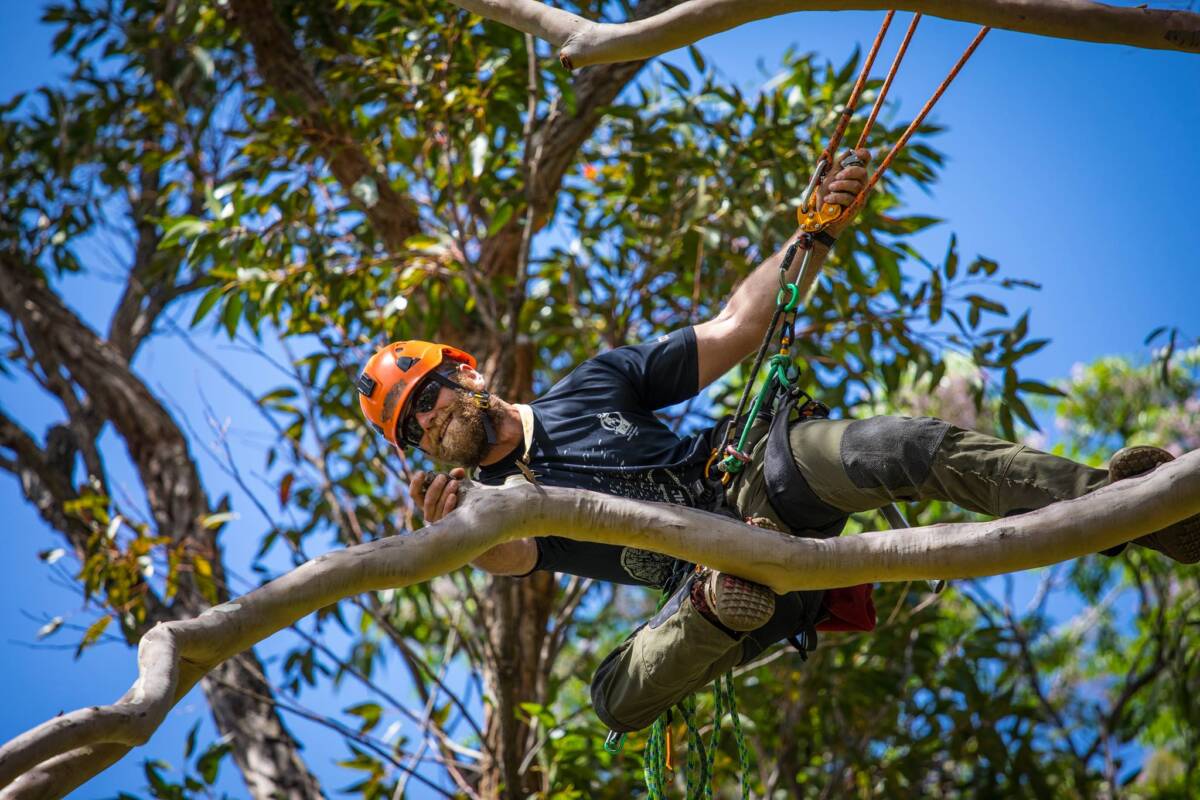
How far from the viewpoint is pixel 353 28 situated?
16.0 ft

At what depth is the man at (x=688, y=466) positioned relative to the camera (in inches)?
83.8

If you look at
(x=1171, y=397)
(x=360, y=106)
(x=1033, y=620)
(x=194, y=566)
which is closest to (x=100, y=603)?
(x=194, y=566)

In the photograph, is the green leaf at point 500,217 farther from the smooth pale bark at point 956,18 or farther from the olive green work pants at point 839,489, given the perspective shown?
the smooth pale bark at point 956,18

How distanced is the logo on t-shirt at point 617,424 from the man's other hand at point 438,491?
444 millimetres

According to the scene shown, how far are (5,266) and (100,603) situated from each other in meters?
1.79

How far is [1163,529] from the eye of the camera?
198 centimetres

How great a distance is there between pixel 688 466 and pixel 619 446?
5.6 inches

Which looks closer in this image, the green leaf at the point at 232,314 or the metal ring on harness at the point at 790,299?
the metal ring on harness at the point at 790,299

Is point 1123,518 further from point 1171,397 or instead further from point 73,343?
point 1171,397

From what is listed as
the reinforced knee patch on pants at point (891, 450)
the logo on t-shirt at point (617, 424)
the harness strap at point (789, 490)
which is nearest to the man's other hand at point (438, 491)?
the logo on t-shirt at point (617, 424)

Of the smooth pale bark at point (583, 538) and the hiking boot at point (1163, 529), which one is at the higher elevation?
the hiking boot at point (1163, 529)

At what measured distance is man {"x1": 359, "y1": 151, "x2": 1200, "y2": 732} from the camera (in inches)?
83.8

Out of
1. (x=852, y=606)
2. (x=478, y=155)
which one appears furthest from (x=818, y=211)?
(x=478, y=155)

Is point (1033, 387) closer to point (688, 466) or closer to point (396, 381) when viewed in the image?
point (688, 466)
